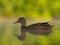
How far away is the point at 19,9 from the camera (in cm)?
154

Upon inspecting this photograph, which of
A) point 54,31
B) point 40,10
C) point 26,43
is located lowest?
point 26,43

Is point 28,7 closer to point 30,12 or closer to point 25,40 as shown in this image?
point 30,12

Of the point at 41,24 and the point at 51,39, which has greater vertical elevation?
the point at 41,24

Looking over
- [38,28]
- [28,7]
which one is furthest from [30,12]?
[38,28]

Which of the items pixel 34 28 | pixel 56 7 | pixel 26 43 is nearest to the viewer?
pixel 26 43

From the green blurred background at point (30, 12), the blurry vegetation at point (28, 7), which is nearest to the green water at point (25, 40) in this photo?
the green blurred background at point (30, 12)

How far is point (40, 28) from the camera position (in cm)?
145

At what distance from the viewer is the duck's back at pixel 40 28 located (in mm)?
1446

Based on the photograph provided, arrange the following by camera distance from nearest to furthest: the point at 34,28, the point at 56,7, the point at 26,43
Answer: the point at 26,43, the point at 34,28, the point at 56,7

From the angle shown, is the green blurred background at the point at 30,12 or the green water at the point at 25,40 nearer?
the green water at the point at 25,40

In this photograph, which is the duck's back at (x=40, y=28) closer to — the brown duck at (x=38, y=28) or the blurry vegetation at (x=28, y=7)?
the brown duck at (x=38, y=28)

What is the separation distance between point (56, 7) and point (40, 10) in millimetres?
141

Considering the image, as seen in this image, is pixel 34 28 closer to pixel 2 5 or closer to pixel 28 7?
pixel 28 7

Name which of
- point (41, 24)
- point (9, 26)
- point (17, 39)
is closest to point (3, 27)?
point (9, 26)
